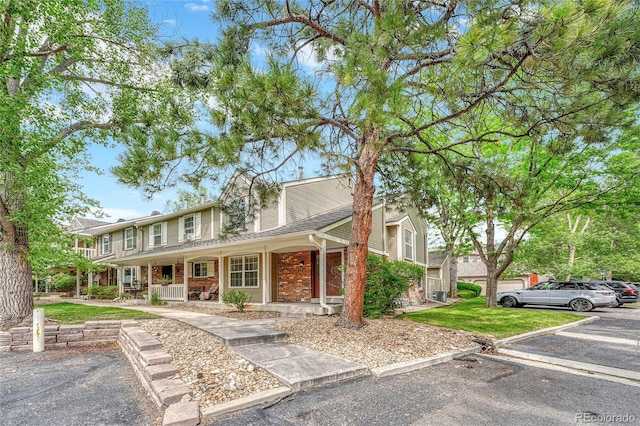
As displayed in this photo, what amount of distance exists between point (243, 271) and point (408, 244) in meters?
8.58

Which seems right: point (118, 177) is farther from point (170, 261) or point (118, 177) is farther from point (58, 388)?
point (170, 261)

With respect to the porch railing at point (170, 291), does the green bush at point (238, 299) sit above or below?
above

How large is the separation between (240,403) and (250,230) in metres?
10.8

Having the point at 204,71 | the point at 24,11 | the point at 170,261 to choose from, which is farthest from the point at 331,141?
the point at 170,261

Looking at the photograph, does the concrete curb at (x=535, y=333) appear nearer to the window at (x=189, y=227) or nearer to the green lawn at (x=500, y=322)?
the green lawn at (x=500, y=322)

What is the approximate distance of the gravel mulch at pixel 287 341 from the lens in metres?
4.27

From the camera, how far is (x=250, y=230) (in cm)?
1429

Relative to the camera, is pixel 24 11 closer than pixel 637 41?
No

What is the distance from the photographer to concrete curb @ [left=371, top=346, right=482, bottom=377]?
5023 mm

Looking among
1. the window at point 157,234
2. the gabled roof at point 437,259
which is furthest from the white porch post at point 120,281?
the gabled roof at point 437,259

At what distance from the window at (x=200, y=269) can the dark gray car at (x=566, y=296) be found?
1504cm

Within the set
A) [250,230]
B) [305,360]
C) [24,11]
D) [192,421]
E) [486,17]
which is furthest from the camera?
[250,230]

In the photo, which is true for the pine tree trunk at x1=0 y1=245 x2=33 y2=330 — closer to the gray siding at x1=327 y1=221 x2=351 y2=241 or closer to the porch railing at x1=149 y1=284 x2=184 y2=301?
the porch railing at x1=149 y1=284 x2=184 y2=301

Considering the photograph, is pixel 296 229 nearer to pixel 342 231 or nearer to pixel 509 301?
pixel 342 231
